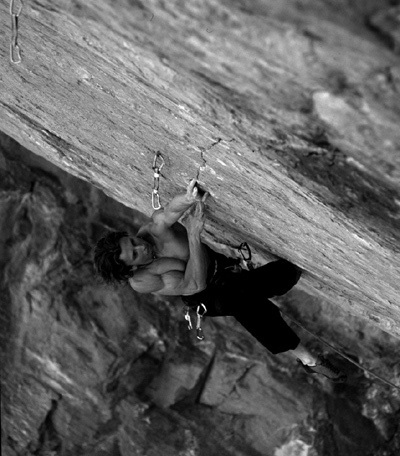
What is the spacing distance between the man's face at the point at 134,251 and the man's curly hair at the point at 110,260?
0.02m

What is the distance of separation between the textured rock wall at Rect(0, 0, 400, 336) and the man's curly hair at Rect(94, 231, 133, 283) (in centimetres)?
57

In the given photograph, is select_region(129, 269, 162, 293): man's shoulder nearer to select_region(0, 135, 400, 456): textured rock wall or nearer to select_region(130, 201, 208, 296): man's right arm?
select_region(130, 201, 208, 296): man's right arm

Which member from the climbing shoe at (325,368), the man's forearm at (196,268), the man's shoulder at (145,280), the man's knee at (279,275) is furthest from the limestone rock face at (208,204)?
the man's shoulder at (145,280)

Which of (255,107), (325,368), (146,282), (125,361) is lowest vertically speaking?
(125,361)

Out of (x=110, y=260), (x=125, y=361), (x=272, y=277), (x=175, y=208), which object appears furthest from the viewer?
(x=125, y=361)

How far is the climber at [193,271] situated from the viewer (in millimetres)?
3297

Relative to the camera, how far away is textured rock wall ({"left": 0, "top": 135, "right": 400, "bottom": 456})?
5.26m

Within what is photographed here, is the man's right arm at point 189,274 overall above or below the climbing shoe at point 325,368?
above

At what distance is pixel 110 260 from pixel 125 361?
247 centimetres

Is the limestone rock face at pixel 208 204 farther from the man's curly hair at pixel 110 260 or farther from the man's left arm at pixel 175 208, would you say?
the man's curly hair at pixel 110 260

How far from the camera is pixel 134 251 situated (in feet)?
10.8

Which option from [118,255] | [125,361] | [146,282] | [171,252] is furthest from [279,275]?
[125,361]

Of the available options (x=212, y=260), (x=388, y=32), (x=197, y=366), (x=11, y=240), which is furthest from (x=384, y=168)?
(x=11, y=240)

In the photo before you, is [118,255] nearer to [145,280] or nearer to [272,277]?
[145,280]
